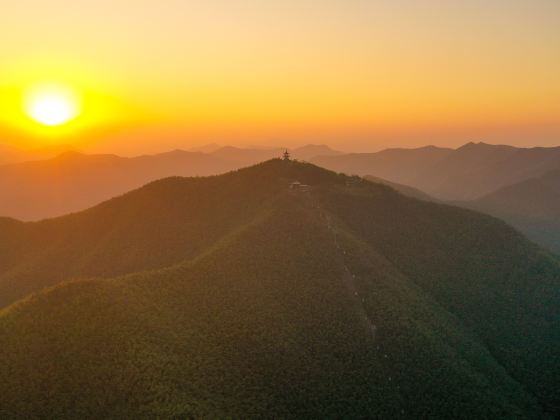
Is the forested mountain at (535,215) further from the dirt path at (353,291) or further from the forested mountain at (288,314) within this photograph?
the dirt path at (353,291)

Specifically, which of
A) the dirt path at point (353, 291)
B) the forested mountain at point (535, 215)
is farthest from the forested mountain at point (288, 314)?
the forested mountain at point (535, 215)

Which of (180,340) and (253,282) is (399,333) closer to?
(253,282)

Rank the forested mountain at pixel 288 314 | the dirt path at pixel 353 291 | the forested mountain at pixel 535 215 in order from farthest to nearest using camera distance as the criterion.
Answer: the forested mountain at pixel 535 215 < the dirt path at pixel 353 291 < the forested mountain at pixel 288 314

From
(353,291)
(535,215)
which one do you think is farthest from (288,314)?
(535,215)

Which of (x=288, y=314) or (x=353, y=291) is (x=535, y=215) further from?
(x=288, y=314)

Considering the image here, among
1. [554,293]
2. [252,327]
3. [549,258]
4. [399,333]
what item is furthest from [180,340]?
[549,258]

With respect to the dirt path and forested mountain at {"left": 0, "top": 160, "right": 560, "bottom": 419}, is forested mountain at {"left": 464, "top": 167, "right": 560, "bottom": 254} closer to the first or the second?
forested mountain at {"left": 0, "top": 160, "right": 560, "bottom": 419}

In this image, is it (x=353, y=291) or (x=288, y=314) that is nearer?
(x=288, y=314)

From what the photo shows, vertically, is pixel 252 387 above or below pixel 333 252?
below

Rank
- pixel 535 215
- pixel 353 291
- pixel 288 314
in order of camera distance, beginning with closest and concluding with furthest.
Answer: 1. pixel 288 314
2. pixel 353 291
3. pixel 535 215
